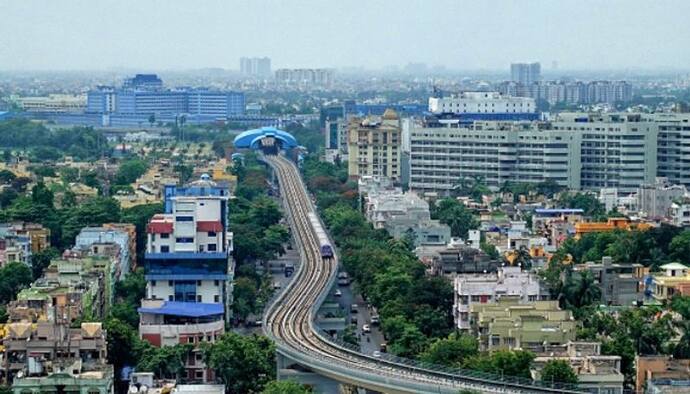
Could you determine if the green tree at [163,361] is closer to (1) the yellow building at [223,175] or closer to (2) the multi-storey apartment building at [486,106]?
(1) the yellow building at [223,175]

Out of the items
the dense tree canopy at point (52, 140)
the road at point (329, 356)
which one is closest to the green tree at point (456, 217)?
the road at point (329, 356)

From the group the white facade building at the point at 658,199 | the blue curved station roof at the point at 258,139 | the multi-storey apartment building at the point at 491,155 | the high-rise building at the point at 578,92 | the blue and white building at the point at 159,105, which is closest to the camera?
the white facade building at the point at 658,199

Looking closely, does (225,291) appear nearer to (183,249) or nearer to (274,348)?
(183,249)

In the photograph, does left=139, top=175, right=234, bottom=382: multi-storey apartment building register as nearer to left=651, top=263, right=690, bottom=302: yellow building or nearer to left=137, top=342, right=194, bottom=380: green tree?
left=137, top=342, right=194, bottom=380: green tree

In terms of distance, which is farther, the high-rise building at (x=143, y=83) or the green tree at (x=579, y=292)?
the high-rise building at (x=143, y=83)

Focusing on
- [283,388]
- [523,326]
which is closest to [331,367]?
[523,326]

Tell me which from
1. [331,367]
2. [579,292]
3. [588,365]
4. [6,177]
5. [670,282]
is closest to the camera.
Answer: [588,365]

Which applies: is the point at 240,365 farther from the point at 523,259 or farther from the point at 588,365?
the point at 523,259
